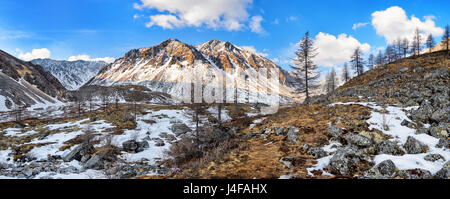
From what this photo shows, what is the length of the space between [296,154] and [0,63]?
237 metres

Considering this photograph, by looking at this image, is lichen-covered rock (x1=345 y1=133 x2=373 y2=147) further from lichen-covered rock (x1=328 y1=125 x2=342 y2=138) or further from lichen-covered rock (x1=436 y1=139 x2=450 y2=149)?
lichen-covered rock (x1=436 y1=139 x2=450 y2=149)

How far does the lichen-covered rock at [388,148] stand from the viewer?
25.4ft

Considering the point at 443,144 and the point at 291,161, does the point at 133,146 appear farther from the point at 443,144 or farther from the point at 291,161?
the point at 443,144

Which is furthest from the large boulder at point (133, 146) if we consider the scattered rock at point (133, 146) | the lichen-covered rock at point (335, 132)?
the lichen-covered rock at point (335, 132)

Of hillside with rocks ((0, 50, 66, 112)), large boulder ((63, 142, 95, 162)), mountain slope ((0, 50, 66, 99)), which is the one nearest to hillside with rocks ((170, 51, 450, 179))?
large boulder ((63, 142, 95, 162))

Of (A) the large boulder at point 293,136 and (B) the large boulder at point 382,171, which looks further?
(A) the large boulder at point 293,136

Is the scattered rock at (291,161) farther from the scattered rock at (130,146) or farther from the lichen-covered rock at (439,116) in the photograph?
the scattered rock at (130,146)

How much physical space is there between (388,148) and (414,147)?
0.95 meters

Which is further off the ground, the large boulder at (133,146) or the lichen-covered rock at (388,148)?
the lichen-covered rock at (388,148)

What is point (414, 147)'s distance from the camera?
7668 mm

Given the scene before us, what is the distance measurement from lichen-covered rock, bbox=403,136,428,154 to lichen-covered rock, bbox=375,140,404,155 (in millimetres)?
322

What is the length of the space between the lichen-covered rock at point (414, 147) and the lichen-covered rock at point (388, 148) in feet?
1.06
